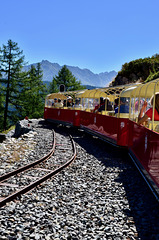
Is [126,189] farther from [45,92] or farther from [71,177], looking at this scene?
[45,92]

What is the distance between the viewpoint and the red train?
19.5ft

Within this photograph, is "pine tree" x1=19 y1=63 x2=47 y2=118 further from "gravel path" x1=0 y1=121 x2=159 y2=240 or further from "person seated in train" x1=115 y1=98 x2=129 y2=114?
"gravel path" x1=0 y1=121 x2=159 y2=240

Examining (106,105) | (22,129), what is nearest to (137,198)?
(106,105)

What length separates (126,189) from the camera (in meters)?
6.56

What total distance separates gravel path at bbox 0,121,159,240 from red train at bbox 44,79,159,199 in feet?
1.68

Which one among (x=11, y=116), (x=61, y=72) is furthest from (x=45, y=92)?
(x=11, y=116)

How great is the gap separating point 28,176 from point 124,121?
4167 mm

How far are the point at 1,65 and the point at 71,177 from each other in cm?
4286

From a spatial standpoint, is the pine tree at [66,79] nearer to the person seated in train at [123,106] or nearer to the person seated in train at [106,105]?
the person seated in train at [106,105]

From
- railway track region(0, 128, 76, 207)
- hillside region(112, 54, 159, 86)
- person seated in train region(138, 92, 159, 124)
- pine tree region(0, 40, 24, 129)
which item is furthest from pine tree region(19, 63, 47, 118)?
person seated in train region(138, 92, 159, 124)

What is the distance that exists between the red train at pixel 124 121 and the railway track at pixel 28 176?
2.08 metres

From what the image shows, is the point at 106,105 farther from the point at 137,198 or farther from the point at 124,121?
the point at 137,198

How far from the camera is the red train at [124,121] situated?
5.93 metres

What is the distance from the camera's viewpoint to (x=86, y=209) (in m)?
5.30
